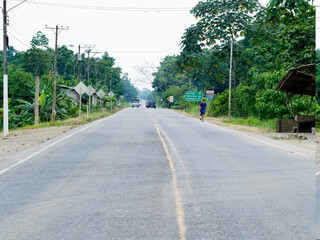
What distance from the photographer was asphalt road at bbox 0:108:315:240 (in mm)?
5422

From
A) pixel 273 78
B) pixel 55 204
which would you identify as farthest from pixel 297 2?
pixel 273 78

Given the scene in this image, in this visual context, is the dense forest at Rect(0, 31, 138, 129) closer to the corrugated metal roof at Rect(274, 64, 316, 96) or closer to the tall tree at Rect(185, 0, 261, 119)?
the tall tree at Rect(185, 0, 261, 119)

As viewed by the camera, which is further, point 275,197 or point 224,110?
point 224,110

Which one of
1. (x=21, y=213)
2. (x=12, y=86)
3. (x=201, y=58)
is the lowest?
(x=21, y=213)

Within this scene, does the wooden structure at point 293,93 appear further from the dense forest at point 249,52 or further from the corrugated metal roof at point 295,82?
the dense forest at point 249,52

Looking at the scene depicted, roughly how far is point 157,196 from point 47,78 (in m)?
41.4

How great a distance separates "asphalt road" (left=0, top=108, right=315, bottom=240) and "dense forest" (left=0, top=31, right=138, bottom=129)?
77.1ft

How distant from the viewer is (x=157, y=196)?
7336 mm

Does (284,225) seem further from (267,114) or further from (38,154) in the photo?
(267,114)

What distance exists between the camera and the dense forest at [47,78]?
3655 centimetres

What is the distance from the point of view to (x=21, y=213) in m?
6.25

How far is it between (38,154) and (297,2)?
29.0ft

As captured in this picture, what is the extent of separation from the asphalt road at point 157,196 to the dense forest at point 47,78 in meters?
23.5

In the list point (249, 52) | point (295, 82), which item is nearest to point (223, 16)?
point (249, 52)
